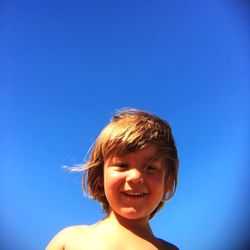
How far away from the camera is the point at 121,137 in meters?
1.53

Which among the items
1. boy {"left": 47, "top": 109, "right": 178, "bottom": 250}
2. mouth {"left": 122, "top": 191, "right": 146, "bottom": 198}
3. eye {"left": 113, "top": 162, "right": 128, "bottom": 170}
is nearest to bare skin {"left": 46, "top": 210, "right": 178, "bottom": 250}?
boy {"left": 47, "top": 109, "right": 178, "bottom": 250}

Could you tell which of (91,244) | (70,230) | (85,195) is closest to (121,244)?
(91,244)

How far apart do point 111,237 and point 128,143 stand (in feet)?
1.67

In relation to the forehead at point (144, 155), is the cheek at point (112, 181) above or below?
below

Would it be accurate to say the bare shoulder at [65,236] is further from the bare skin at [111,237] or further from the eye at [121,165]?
the eye at [121,165]

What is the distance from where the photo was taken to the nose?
1386mm

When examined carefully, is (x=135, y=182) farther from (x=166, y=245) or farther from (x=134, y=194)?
(x=166, y=245)

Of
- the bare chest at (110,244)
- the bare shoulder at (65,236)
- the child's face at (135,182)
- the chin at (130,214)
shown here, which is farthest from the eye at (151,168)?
the bare shoulder at (65,236)

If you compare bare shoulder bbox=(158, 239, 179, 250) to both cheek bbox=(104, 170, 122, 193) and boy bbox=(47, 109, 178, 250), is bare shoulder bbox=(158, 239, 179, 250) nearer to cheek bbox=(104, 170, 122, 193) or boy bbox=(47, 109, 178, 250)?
boy bbox=(47, 109, 178, 250)

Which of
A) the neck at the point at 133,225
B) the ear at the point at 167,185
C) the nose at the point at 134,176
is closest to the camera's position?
the nose at the point at 134,176

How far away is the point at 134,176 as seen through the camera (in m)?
1.39

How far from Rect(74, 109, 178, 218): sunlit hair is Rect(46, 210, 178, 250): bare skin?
0.73ft

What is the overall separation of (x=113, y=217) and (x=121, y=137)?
469 millimetres

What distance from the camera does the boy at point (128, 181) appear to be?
1.42 metres
